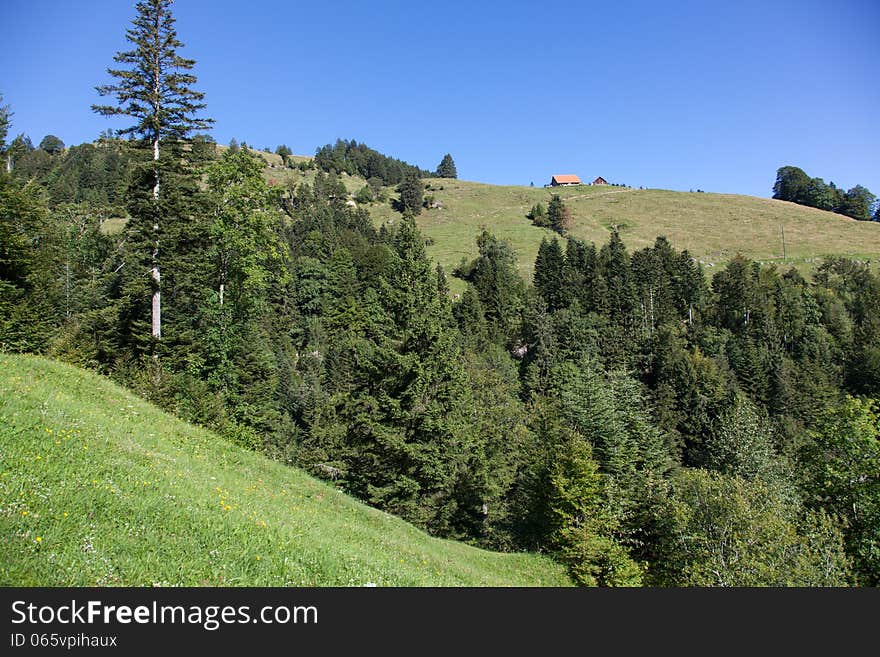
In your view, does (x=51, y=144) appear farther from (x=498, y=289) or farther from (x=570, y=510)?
(x=570, y=510)

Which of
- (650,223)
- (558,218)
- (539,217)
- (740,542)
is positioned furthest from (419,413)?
(650,223)

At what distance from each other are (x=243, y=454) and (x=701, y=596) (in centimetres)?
1402

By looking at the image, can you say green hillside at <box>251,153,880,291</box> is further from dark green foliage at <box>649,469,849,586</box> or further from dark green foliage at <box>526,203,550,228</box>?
dark green foliage at <box>649,469,849,586</box>

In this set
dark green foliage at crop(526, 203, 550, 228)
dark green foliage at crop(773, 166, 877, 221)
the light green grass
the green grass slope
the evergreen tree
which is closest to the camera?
the green grass slope

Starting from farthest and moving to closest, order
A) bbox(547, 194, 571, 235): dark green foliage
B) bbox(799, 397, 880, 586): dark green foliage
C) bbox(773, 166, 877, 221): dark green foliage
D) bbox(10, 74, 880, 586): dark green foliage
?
bbox(773, 166, 877, 221): dark green foliage
bbox(547, 194, 571, 235): dark green foliage
bbox(10, 74, 880, 586): dark green foliage
bbox(799, 397, 880, 586): dark green foliage

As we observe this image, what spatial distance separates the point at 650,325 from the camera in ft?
297

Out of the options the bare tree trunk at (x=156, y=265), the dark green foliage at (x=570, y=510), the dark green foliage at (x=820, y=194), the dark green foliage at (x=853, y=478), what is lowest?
the dark green foliage at (x=570, y=510)

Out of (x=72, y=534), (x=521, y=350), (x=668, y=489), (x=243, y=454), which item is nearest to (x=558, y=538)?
(x=668, y=489)

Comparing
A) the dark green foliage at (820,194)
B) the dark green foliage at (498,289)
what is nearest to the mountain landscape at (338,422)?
the dark green foliage at (498,289)

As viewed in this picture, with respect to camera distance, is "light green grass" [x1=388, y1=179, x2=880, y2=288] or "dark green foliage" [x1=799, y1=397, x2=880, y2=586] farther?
"light green grass" [x1=388, y1=179, x2=880, y2=288]

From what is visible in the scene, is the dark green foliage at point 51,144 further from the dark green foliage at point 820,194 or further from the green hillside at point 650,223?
the dark green foliage at point 820,194

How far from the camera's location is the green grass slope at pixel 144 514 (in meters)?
5.98

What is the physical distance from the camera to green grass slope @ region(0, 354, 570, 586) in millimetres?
5977

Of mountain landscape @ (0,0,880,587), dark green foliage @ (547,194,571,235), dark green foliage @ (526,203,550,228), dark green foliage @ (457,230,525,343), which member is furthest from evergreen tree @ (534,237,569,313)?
dark green foliage @ (526,203,550,228)
